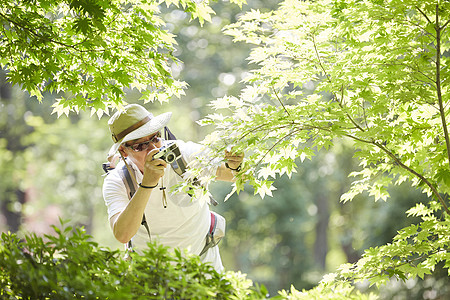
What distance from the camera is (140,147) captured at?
2.88 meters

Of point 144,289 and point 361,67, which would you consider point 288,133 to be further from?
point 144,289

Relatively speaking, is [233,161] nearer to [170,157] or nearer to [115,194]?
[170,157]

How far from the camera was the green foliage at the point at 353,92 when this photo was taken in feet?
8.73

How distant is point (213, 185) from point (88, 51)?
406 inches

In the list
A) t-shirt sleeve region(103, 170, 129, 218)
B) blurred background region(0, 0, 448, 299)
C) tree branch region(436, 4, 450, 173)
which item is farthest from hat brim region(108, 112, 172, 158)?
blurred background region(0, 0, 448, 299)

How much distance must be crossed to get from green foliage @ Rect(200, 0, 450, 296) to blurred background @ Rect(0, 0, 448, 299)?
844cm

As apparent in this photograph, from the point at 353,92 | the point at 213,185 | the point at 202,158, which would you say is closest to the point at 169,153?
the point at 202,158

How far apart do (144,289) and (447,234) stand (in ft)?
7.12

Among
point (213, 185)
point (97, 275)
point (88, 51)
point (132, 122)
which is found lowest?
point (97, 275)

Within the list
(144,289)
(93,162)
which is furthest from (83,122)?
(144,289)

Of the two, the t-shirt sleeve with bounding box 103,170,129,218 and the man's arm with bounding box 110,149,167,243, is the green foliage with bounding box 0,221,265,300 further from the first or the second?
the t-shirt sleeve with bounding box 103,170,129,218

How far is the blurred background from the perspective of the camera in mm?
13922

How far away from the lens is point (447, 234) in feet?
10.0

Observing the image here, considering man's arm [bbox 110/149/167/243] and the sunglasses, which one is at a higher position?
the sunglasses
